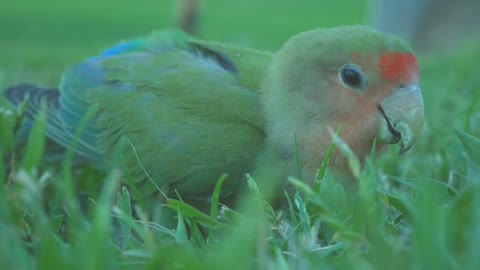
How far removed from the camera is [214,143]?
5.64 feet

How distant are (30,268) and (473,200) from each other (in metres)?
0.79

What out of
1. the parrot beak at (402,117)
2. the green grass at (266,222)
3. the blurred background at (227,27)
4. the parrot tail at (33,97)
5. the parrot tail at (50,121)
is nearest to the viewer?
the green grass at (266,222)

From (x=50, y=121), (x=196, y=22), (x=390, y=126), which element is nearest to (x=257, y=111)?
(x=390, y=126)

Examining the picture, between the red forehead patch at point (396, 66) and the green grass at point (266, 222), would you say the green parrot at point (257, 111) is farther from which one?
the green grass at point (266, 222)

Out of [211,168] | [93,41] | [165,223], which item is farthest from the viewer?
[93,41]

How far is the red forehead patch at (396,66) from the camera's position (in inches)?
66.4

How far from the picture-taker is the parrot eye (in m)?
1.73

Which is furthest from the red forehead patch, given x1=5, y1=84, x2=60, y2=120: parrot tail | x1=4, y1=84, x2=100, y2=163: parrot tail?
x1=5, y1=84, x2=60, y2=120: parrot tail

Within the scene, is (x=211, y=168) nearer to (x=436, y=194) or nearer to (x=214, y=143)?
(x=214, y=143)

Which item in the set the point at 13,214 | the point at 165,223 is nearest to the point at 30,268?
the point at 13,214

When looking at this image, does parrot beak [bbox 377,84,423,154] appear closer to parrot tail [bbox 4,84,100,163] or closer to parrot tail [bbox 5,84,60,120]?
parrot tail [bbox 4,84,100,163]

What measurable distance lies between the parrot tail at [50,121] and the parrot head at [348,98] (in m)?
0.67

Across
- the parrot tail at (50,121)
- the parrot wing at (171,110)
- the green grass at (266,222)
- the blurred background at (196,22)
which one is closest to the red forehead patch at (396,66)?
the green grass at (266,222)

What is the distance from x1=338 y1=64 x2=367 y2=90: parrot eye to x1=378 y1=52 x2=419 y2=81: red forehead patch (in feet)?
0.22
